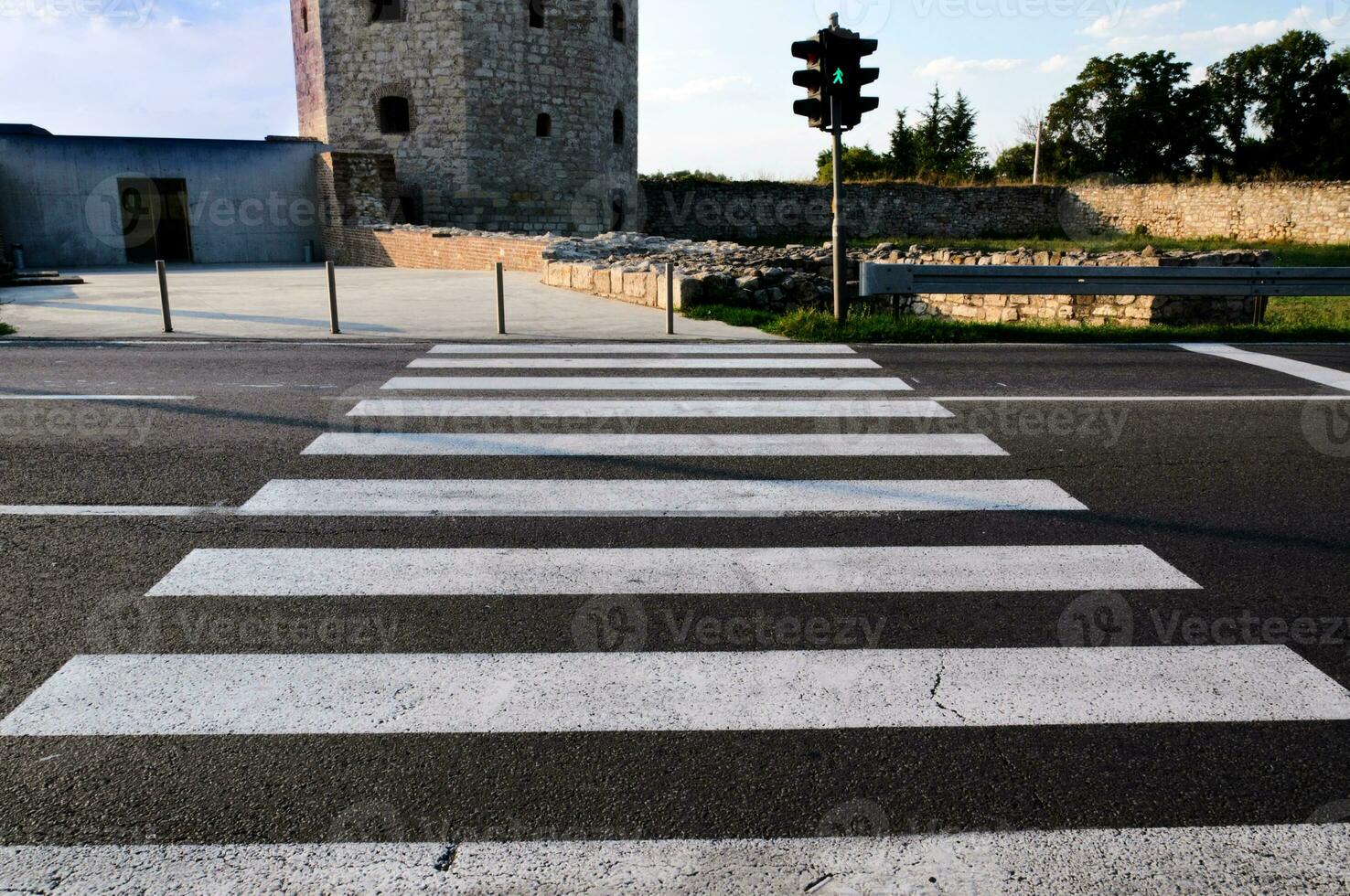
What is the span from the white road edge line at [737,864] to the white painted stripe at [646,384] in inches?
228

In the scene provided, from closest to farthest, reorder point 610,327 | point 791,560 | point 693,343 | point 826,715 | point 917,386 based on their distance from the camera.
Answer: point 826,715, point 791,560, point 917,386, point 693,343, point 610,327

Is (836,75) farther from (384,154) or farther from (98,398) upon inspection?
(384,154)

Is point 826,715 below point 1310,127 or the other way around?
below

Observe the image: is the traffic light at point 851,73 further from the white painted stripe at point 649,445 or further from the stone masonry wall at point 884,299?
the white painted stripe at point 649,445

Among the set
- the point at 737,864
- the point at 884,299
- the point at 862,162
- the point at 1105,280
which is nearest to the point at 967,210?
the point at 862,162

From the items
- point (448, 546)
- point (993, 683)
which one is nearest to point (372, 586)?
point (448, 546)

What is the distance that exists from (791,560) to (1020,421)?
11.0ft

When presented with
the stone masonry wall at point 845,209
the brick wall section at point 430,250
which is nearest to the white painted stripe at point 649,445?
the brick wall section at point 430,250

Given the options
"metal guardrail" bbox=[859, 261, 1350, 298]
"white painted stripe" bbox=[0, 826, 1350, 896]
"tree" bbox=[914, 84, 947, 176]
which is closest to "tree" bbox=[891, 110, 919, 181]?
"tree" bbox=[914, 84, 947, 176]

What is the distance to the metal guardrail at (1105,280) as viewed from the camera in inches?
458

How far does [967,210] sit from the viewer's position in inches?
1710

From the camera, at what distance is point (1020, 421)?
6.96 m

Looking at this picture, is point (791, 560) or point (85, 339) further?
point (85, 339)

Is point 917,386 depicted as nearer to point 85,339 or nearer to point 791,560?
point 791,560
